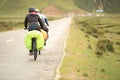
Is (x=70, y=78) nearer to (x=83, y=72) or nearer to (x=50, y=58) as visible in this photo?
(x=83, y=72)

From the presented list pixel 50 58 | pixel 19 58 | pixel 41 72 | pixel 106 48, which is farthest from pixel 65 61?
pixel 106 48

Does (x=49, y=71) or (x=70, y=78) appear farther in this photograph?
(x=49, y=71)

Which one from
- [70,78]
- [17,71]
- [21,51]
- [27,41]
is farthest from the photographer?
[21,51]

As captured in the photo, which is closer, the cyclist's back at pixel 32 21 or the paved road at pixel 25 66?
the paved road at pixel 25 66

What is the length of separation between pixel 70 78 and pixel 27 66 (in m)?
2.74

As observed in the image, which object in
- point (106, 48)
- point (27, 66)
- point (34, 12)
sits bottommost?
point (106, 48)

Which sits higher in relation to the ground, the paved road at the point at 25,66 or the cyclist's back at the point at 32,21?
the cyclist's back at the point at 32,21

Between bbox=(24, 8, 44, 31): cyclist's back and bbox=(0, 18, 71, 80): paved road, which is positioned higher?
bbox=(24, 8, 44, 31): cyclist's back

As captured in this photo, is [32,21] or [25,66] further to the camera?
[32,21]

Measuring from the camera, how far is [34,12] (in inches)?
675

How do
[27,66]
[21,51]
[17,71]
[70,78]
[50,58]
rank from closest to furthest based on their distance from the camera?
[70,78]
[17,71]
[27,66]
[50,58]
[21,51]

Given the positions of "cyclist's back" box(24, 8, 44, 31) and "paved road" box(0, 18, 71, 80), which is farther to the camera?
"cyclist's back" box(24, 8, 44, 31)

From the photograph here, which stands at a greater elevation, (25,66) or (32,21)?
(32,21)

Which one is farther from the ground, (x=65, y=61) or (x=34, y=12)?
(x=34, y=12)
